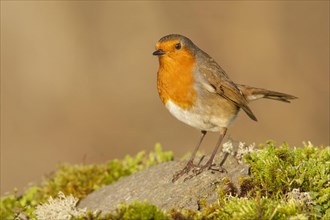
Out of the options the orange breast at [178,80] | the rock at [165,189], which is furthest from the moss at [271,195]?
the orange breast at [178,80]

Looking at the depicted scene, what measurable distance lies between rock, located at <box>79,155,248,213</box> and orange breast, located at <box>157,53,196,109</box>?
543 mm

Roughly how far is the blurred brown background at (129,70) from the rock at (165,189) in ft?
15.3

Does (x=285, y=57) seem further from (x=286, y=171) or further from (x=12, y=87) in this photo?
Answer: (x=286, y=171)

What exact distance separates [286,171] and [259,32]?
7.70 meters

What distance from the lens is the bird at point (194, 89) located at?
5.47m

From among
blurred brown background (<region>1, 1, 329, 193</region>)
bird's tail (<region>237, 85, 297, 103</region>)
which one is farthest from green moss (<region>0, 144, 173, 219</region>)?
blurred brown background (<region>1, 1, 329, 193</region>)

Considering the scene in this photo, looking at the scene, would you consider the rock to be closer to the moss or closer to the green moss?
the moss

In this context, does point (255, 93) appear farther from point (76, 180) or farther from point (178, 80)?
point (76, 180)

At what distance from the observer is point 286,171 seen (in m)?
4.23

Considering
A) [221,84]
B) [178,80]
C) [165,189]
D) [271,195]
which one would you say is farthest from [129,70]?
[271,195]

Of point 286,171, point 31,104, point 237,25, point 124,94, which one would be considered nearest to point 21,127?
point 31,104

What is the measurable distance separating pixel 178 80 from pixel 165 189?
3.38 feet

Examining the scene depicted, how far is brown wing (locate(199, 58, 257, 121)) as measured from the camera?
5.69 m

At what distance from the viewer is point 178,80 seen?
5492 millimetres
